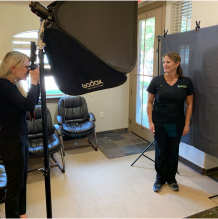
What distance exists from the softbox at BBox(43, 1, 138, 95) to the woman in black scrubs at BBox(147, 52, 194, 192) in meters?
1.55

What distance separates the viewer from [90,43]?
31.6 inches

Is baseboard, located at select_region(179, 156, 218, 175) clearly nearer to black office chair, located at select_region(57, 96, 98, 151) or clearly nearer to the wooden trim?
black office chair, located at select_region(57, 96, 98, 151)

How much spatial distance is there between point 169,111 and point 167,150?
49 centimetres

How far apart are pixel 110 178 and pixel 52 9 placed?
2.34 meters

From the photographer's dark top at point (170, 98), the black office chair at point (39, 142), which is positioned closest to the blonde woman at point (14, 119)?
the black office chair at point (39, 142)

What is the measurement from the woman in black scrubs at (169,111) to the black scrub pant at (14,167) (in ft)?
4.64

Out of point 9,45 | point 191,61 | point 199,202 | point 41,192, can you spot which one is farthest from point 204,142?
point 9,45

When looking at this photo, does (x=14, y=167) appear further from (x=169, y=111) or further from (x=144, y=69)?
(x=144, y=69)

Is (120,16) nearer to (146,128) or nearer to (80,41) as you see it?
(80,41)

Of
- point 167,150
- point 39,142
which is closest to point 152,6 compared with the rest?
point 167,150

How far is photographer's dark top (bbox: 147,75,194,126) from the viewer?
2.27 m

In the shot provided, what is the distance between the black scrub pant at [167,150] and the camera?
2.37 meters

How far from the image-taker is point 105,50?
81 cm

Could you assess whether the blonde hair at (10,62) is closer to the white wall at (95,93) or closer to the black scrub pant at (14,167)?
the black scrub pant at (14,167)
